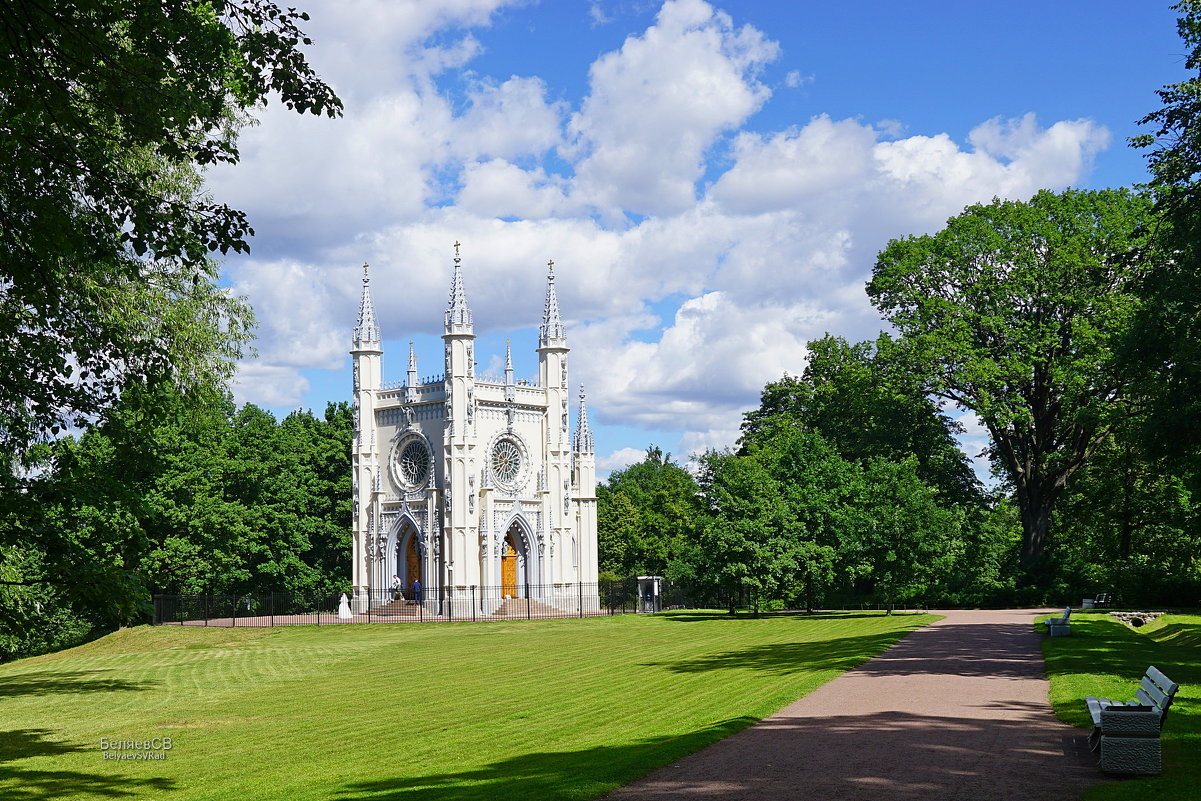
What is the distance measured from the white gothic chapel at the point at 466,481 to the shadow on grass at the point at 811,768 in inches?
1738

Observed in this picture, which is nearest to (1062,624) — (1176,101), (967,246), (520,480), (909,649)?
(909,649)

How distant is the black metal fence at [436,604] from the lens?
53.2 metres

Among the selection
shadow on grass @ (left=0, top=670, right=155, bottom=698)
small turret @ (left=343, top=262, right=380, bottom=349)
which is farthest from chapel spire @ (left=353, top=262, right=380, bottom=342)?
shadow on grass @ (left=0, top=670, right=155, bottom=698)

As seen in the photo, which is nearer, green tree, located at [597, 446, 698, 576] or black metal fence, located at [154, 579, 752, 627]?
black metal fence, located at [154, 579, 752, 627]

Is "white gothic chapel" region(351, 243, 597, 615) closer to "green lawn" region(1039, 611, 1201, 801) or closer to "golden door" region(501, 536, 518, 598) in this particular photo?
"golden door" region(501, 536, 518, 598)

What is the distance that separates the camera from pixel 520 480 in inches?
2490

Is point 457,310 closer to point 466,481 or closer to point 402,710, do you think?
point 466,481

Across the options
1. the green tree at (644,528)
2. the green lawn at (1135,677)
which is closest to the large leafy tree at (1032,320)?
the green lawn at (1135,677)

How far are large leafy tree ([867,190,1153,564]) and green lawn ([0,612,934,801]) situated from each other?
40.7ft

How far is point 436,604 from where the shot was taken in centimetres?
5850

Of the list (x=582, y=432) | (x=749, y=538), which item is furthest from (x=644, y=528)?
(x=749, y=538)

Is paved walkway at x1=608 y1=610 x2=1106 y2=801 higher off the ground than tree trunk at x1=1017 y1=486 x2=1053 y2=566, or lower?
lower

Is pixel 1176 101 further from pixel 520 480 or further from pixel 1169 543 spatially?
pixel 520 480

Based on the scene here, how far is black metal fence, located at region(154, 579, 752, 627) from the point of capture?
53156 mm
